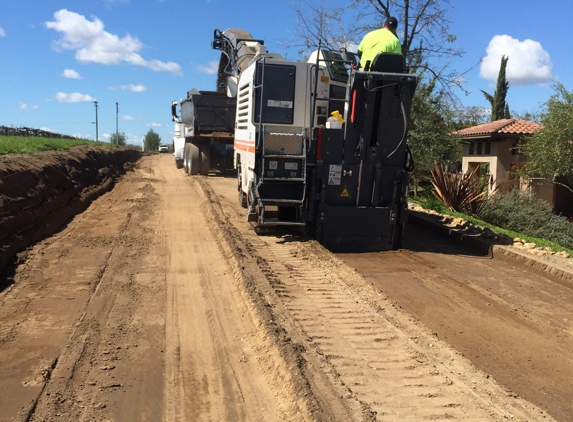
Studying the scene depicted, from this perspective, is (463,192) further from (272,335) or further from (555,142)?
(272,335)

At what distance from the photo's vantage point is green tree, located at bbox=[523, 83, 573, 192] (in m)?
17.0

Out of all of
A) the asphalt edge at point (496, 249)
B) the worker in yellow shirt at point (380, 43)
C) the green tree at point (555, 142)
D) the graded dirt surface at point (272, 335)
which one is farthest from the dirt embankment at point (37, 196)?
the green tree at point (555, 142)

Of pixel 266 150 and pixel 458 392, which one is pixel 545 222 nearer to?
pixel 266 150

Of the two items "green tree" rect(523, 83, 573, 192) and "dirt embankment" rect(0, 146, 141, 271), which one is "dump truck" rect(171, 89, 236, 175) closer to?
"dirt embankment" rect(0, 146, 141, 271)

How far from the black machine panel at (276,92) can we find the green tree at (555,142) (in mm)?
11509

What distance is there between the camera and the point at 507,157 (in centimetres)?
2317

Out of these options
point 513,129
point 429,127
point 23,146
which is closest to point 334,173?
point 429,127

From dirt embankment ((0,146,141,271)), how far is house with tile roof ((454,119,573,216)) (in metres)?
14.8

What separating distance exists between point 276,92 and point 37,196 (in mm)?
5684

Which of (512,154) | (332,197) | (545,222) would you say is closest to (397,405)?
(332,197)

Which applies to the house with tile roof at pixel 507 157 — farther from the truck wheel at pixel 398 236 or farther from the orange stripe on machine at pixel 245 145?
the truck wheel at pixel 398 236

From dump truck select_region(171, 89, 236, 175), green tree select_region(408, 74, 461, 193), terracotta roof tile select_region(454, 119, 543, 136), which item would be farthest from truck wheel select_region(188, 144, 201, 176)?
terracotta roof tile select_region(454, 119, 543, 136)

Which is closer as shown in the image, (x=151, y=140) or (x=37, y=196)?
(x=37, y=196)

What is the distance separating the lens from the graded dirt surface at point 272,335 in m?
3.91
